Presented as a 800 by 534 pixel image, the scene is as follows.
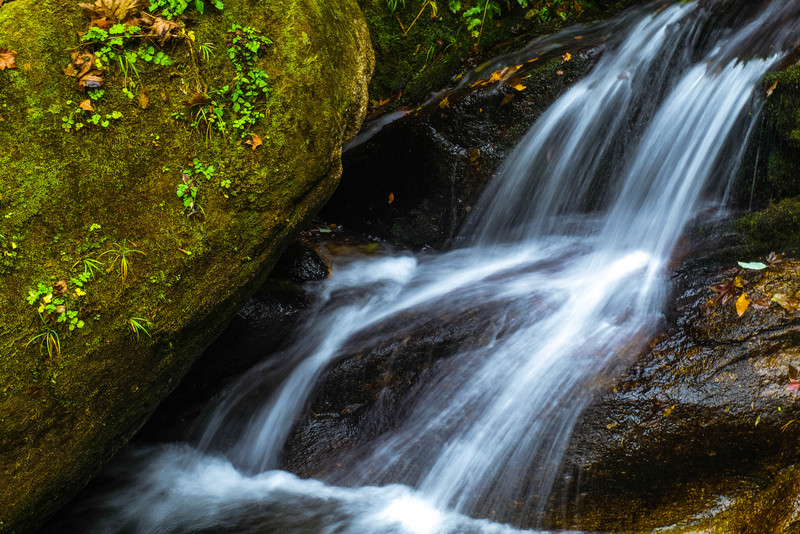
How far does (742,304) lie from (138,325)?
3703 mm

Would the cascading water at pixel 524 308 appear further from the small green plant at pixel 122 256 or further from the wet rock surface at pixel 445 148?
the small green plant at pixel 122 256

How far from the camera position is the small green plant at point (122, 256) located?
3.24 m

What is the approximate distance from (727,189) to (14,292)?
A: 5.11 m

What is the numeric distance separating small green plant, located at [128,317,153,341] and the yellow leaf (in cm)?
361

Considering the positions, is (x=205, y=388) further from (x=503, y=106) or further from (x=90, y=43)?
(x=503, y=106)

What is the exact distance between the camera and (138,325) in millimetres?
3287

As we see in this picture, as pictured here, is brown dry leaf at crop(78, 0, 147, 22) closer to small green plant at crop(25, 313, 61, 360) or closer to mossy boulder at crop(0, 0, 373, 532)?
mossy boulder at crop(0, 0, 373, 532)

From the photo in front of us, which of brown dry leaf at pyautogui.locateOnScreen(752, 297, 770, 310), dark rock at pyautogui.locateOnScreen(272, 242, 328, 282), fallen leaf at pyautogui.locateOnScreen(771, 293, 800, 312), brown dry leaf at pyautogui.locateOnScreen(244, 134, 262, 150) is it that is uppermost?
brown dry leaf at pyautogui.locateOnScreen(244, 134, 262, 150)

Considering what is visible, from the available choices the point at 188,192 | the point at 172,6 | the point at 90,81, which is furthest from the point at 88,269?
the point at 172,6

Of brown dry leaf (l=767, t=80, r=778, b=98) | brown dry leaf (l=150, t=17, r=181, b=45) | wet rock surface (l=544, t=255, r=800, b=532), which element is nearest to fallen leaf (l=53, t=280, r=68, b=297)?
brown dry leaf (l=150, t=17, r=181, b=45)

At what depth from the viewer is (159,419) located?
15.7 ft

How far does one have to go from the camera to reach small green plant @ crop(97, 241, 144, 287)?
10.6ft

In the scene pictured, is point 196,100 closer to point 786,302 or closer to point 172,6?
point 172,6

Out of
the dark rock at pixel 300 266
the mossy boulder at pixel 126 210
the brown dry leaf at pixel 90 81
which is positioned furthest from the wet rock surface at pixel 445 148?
the brown dry leaf at pixel 90 81
